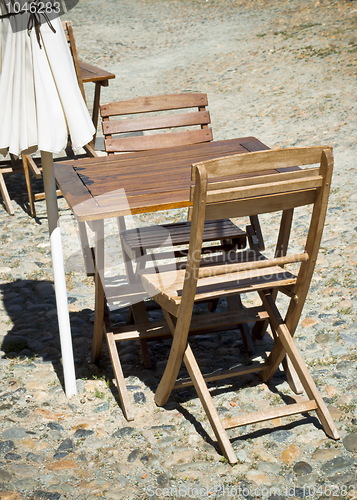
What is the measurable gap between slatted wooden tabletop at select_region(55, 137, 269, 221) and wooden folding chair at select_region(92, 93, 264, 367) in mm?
496

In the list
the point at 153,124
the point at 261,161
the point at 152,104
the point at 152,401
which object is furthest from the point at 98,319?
the point at 152,104

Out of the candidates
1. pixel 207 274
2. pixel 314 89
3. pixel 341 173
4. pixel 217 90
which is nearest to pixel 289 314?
pixel 207 274

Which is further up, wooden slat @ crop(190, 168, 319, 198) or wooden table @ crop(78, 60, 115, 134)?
wooden slat @ crop(190, 168, 319, 198)

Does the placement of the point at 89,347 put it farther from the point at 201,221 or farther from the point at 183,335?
the point at 201,221

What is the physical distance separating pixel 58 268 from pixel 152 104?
187 centimetres

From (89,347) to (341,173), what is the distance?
4011mm

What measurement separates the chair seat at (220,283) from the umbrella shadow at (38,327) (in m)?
0.95

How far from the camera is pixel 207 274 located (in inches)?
135

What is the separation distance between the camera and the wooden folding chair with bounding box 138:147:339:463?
10.3 feet

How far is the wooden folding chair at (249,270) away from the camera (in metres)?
3.15

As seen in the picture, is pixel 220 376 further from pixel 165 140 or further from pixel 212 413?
pixel 165 140

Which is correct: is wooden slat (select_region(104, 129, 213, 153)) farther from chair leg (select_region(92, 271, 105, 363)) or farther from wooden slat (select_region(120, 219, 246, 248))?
chair leg (select_region(92, 271, 105, 363))

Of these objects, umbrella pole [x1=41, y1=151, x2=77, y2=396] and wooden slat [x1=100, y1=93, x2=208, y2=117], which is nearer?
umbrella pole [x1=41, y1=151, x2=77, y2=396]

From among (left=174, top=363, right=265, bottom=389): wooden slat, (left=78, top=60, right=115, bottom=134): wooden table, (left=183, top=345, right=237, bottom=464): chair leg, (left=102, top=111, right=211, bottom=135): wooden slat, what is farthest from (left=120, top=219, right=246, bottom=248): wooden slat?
(left=78, top=60, right=115, bottom=134): wooden table
